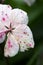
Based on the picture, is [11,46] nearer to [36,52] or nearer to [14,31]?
[14,31]

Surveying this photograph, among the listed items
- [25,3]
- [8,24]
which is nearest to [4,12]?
[8,24]

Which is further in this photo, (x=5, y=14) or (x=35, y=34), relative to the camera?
(x=35, y=34)

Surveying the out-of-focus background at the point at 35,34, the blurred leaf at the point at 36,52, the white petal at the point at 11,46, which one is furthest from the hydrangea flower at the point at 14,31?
the blurred leaf at the point at 36,52

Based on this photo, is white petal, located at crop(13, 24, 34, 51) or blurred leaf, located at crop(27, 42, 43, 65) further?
blurred leaf, located at crop(27, 42, 43, 65)

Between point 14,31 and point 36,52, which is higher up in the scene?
point 14,31

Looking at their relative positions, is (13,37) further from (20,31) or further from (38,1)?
(38,1)

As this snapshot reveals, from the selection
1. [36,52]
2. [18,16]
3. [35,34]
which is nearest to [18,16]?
[18,16]

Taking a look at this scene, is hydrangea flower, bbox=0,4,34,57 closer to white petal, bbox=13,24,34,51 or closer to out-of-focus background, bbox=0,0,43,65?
white petal, bbox=13,24,34,51

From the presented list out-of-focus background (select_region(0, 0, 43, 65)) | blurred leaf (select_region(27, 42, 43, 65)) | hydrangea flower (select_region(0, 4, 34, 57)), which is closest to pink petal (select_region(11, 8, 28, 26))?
hydrangea flower (select_region(0, 4, 34, 57))

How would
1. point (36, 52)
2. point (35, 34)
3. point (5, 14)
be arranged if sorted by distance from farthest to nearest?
point (35, 34) → point (36, 52) → point (5, 14)
